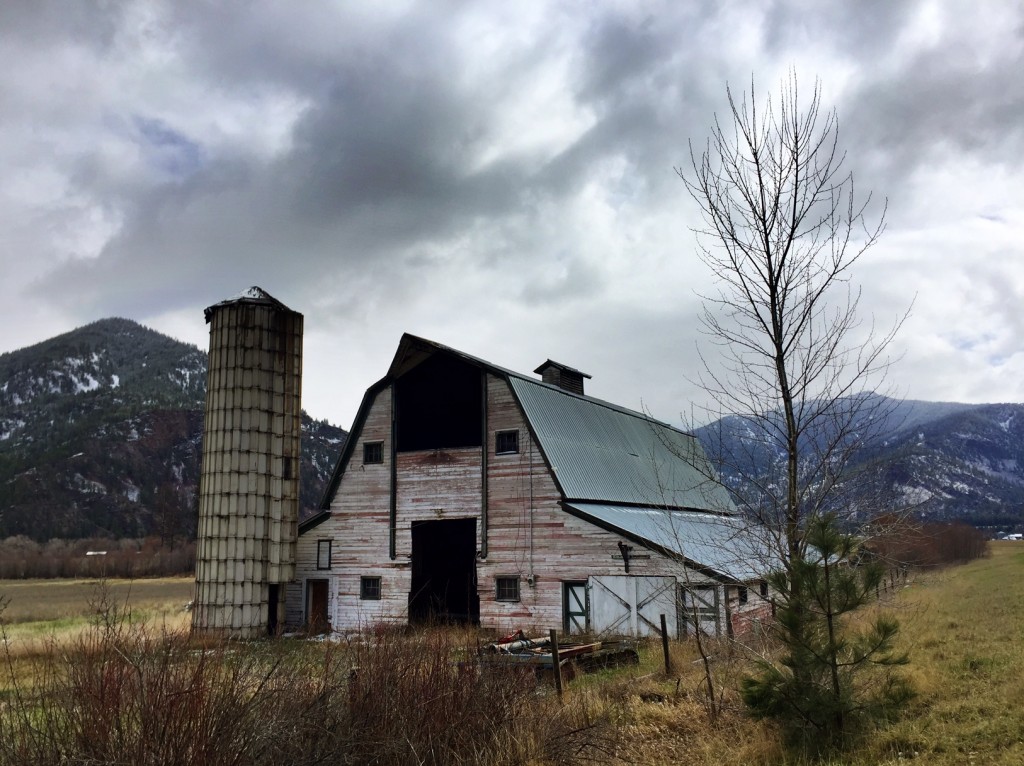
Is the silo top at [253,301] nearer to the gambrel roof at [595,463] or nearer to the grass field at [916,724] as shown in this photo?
the gambrel roof at [595,463]

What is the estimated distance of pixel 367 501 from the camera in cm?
2562

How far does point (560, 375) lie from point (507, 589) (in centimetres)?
937

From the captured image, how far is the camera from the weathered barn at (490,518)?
21.0 metres

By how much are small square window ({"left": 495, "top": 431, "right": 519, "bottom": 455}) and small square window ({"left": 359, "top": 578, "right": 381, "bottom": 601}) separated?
19.1 feet

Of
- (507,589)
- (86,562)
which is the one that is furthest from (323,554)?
(86,562)

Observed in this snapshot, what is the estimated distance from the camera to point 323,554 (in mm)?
26047

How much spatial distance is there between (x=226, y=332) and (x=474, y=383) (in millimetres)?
8308

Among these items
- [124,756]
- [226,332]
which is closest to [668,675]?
[124,756]

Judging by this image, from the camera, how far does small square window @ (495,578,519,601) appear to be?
2239cm

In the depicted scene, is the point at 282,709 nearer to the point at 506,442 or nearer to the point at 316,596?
the point at 506,442

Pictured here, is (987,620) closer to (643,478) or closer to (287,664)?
(643,478)

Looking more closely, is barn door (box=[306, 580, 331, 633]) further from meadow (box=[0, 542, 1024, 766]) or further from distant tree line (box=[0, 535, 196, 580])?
distant tree line (box=[0, 535, 196, 580])

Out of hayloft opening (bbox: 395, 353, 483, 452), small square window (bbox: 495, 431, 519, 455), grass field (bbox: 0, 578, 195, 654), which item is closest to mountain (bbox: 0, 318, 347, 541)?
grass field (bbox: 0, 578, 195, 654)

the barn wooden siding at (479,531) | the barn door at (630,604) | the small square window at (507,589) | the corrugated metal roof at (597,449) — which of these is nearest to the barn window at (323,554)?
the barn wooden siding at (479,531)
